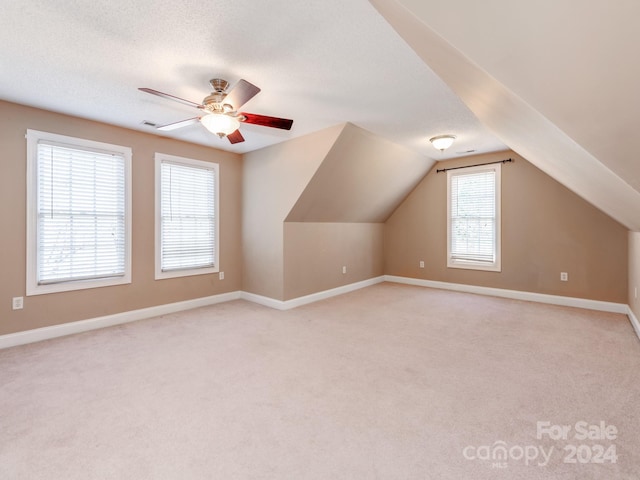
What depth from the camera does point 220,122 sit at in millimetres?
2475

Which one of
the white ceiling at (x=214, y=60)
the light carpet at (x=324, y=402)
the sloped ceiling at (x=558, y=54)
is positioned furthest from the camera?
the white ceiling at (x=214, y=60)

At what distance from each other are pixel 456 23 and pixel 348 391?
2.22 m

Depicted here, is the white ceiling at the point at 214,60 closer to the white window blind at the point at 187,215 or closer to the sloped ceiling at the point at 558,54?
the sloped ceiling at the point at 558,54

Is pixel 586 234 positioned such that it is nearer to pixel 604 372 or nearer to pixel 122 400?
pixel 604 372

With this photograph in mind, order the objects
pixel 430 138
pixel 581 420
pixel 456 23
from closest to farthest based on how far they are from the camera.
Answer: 1. pixel 456 23
2. pixel 581 420
3. pixel 430 138

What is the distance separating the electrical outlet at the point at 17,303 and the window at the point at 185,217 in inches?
52.1

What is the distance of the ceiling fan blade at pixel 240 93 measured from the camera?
206 cm

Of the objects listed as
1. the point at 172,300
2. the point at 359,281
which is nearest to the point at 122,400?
the point at 172,300

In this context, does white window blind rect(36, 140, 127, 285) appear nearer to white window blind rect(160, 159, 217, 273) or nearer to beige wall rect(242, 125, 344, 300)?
white window blind rect(160, 159, 217, 273)

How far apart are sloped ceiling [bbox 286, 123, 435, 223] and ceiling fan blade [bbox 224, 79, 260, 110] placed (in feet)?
5.31

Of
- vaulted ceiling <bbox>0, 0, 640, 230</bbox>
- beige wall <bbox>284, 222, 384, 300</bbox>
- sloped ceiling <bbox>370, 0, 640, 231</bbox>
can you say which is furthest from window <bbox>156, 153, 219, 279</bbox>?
sloped ceiling <bbox>370, 0, 640, 231</bbox>

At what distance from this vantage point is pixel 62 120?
3.31 metres

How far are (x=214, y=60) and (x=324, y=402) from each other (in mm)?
2562

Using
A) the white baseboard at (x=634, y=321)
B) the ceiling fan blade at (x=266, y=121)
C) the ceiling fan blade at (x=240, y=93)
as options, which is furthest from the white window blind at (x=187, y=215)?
the white baseboard at (x=634, y=321)
